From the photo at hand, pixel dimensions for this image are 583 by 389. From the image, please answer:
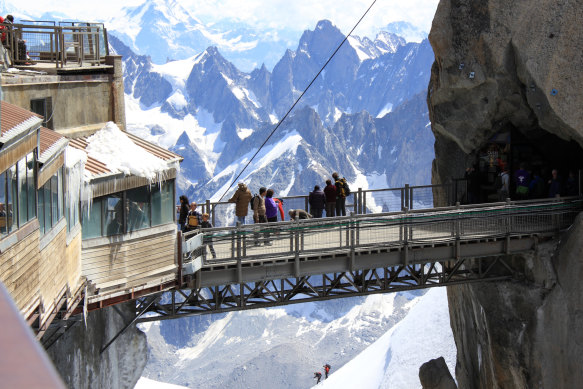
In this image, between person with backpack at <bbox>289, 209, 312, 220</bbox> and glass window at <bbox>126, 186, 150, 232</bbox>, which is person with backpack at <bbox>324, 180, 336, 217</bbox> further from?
glass window at <bbox>126, 186, 150, 232</bbox>

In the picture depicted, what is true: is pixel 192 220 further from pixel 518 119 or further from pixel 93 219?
pixel 518 119

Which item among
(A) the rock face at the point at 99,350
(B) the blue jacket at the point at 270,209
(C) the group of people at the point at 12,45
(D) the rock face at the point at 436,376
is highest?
(C) the group of people at the point at 12,45

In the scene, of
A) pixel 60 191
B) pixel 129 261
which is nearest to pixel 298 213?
pixel 129 261

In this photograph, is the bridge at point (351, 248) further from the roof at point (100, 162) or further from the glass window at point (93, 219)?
the glass window at point (93, 219)

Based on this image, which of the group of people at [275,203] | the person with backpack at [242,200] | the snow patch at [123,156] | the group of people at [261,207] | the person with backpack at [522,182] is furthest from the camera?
the person with backpack at [522,182]

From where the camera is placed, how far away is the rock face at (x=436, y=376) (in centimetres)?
3108

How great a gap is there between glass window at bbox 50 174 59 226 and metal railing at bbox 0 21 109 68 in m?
8.99

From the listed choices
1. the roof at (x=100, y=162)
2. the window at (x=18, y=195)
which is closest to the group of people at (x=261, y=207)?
the roof at (x=100, y=162)

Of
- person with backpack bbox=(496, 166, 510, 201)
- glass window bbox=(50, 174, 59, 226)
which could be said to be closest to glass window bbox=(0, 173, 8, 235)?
glass window bbox=(50, 174, 59, 226)

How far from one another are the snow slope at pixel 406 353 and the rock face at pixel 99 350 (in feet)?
126

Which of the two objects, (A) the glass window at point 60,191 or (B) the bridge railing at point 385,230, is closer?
(A) the glass window at point 60,191

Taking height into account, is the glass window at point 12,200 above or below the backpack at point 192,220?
above

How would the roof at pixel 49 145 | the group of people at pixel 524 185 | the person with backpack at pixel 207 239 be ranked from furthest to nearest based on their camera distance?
the group of people at pixel 524 185 < the person with backpack at pixel 207 239 < the roof at pixel 49 145

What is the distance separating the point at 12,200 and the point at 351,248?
1255 cm
